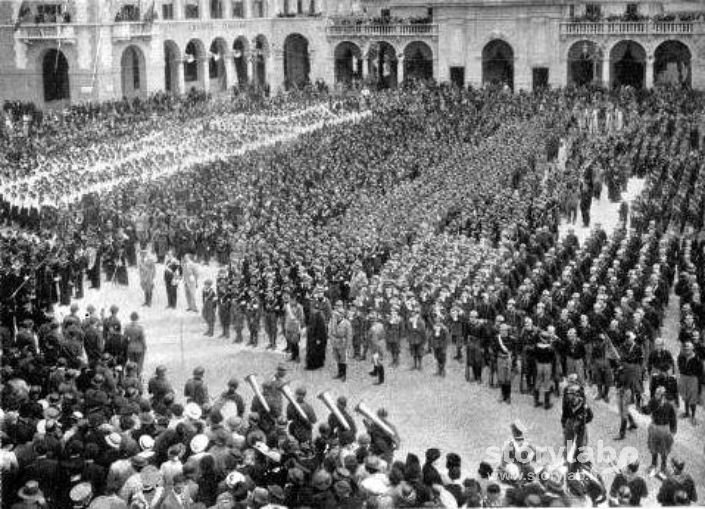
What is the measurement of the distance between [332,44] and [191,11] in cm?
912

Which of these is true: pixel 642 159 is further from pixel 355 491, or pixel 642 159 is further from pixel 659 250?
pixel 355 491

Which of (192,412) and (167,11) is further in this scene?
(167,11)

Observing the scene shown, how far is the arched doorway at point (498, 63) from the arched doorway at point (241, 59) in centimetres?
1441

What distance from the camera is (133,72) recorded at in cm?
5556

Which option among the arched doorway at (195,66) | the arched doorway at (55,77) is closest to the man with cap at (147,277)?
the arched doorway at (55,77)

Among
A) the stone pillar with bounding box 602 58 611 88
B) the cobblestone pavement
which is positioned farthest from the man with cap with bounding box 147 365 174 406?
the stone pillar with bounding box 602 58 611 88

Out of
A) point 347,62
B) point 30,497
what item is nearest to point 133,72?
point 347,62

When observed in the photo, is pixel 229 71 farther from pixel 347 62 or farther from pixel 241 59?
pixel 347 62

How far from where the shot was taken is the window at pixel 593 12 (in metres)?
55.6

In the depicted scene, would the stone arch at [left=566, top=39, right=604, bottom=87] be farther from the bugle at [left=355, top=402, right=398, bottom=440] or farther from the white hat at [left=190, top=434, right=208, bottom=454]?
the white hat at [left=190, top=434, right=208, bottom=454]

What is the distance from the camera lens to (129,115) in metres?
46.3

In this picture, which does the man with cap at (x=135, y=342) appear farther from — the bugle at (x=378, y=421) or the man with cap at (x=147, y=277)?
the bugle at (x=378, y=421)

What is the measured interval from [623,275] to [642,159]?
1516 cm

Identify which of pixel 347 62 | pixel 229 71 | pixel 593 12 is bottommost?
pixel 229 71
